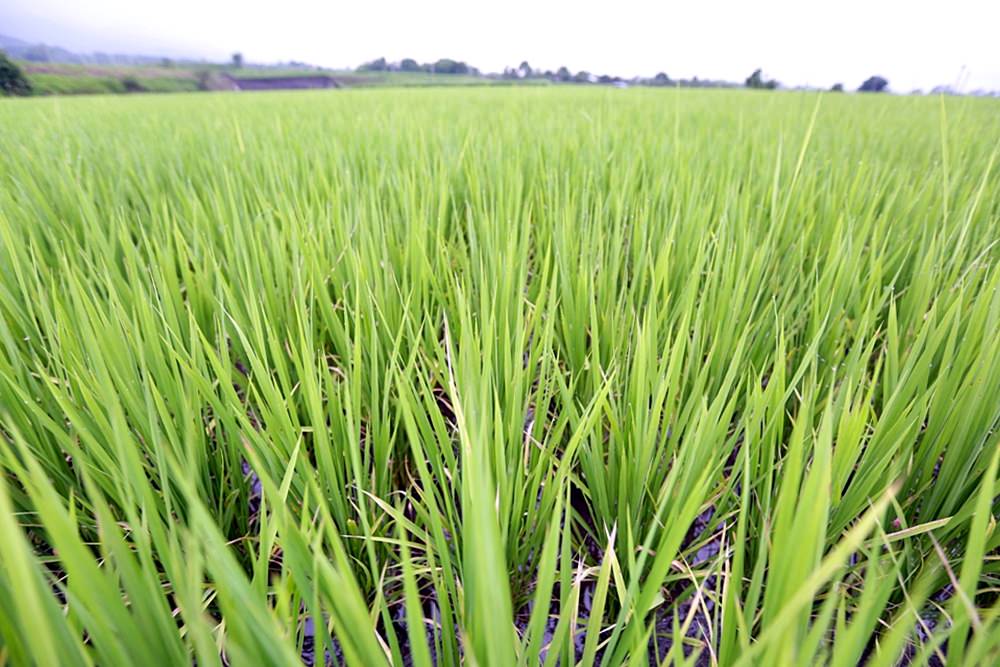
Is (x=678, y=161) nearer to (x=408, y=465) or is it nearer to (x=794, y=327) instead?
(x=794, y=327)

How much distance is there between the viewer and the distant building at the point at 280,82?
22392 millimetres

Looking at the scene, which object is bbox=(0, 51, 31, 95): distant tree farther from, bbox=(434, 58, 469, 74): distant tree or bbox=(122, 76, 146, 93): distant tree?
bbox=(434, 58, 469, 74): distant tree

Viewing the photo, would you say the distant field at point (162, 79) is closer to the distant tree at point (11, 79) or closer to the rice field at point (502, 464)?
the distant tree at point (11, 79)

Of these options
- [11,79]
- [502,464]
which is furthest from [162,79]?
[502,464]

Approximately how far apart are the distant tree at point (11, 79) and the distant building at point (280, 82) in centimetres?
762

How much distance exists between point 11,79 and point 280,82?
10.5m

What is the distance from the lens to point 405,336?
25.8 inches

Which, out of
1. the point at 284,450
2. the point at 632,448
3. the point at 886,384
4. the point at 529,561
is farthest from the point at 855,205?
the point at 284,450

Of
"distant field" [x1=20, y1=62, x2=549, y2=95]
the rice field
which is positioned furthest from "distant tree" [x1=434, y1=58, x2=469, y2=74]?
the rice field

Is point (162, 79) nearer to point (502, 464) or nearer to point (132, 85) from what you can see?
point (132, 85)

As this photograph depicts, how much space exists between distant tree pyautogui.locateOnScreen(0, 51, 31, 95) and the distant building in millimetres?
7616

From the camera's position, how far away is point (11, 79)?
1499 centimetres

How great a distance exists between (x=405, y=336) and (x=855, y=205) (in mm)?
948

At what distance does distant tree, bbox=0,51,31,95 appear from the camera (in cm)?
1446
